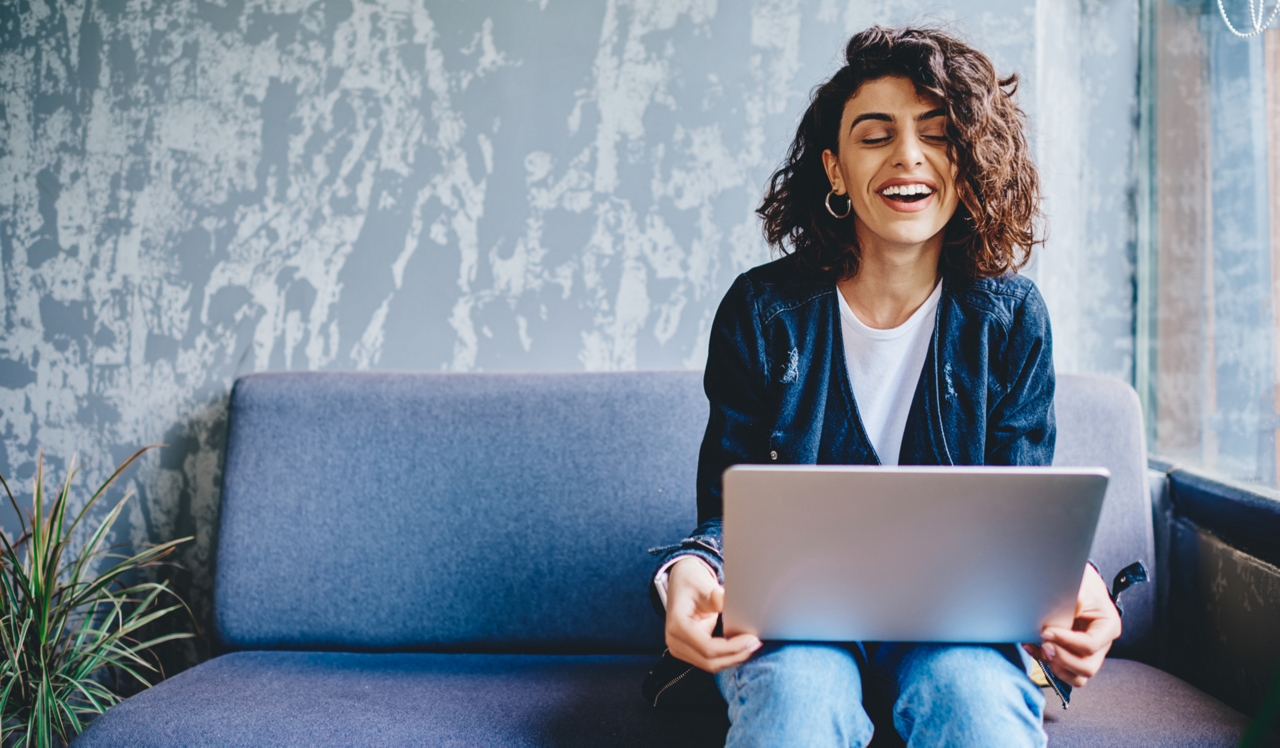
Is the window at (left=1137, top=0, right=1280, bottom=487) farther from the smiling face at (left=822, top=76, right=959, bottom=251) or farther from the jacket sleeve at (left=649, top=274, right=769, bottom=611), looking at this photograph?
the jacket sleeve at (left=649, top=274, right=769, bottom=611)

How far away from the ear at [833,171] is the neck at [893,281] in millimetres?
85

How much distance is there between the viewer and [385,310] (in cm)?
172

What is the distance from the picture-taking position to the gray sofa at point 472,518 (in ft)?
4.68

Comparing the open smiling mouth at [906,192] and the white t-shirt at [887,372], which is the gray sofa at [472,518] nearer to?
the white t-shirt at [887,372]

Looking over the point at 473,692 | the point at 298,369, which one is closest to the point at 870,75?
the point at 473,692

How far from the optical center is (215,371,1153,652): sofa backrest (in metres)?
1.46

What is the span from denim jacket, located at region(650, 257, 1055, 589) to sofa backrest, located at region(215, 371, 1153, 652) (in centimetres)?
35

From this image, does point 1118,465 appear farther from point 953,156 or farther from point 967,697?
point 967,697

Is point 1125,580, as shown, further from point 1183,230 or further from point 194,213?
point 194,213

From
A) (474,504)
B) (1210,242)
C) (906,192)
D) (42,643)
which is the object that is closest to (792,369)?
(906,192)

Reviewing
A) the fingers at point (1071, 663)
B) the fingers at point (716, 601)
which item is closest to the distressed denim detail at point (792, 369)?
the fingers at point (716, 601)

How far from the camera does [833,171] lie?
121cm

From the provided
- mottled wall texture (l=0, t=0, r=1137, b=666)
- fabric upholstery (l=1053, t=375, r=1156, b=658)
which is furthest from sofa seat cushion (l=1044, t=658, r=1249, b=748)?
mottled wall texture (l=0, t=0, r=1137, b=666)

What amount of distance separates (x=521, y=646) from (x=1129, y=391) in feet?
3.90
